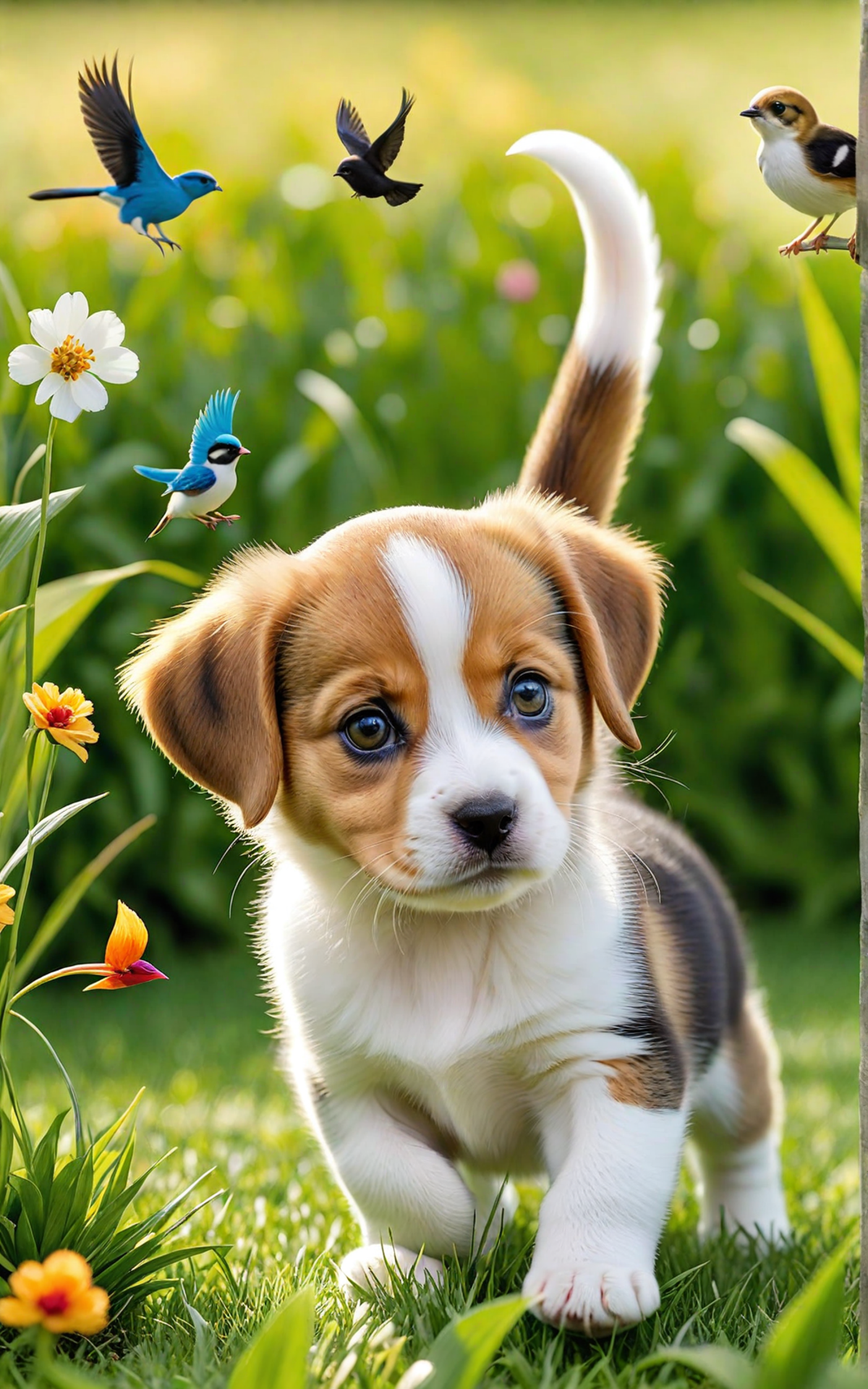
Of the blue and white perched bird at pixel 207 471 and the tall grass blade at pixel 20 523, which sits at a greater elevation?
the blue and white perched bird at pixel 207 471

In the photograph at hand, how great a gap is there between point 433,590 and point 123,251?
4.86 m

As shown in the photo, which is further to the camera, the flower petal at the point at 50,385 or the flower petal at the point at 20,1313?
the flower petal at the point at 50,385

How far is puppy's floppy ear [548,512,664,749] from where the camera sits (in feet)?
8.85

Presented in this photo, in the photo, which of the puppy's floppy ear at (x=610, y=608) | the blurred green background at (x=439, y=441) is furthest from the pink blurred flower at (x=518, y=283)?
the puppy's floppy ear at (x=610, y=608)

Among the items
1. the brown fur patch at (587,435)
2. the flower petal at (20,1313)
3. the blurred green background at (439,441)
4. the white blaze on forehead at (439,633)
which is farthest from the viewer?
the blurred green background at (439,441)

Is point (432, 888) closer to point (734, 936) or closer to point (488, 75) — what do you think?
point (734, 936)

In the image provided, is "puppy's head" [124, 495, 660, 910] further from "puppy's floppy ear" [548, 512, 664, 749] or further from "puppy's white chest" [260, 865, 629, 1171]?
"puppy's white chest" [260, 865, 629, 1171]

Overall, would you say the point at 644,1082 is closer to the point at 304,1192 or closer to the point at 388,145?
the point at 304,1192

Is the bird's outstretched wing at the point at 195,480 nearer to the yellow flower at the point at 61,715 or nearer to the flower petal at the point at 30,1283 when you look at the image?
the yellow flower at the point at 61,715

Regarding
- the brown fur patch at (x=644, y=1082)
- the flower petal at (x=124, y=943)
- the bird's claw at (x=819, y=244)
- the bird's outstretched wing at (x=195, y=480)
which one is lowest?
the brown fur patch at (x=644, y=1082)

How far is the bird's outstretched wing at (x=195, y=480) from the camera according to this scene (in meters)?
2.10

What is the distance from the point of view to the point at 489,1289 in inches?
98.0

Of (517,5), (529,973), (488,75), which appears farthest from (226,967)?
(517,5)

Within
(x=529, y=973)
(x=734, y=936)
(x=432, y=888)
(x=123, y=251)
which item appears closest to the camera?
(x=432, y=888)
